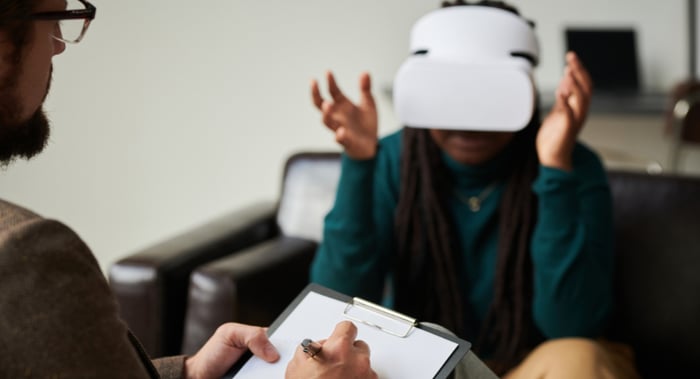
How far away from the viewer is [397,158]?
1.50m

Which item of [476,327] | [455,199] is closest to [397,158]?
[455,199]

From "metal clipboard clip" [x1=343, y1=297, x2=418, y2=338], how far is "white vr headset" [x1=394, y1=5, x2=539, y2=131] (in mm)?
455

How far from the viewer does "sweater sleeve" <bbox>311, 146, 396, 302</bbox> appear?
1.34 meters

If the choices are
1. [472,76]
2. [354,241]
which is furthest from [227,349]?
[472,76]

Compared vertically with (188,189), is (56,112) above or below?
above

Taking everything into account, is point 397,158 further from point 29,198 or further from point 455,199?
point 29,198

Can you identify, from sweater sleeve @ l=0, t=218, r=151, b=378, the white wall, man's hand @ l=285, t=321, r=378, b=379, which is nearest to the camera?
sweater sleeve @ l=0, t=218, r=151, b=378

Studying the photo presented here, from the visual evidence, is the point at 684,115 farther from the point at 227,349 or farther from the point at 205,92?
the point at 227,349

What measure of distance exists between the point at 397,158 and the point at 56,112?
166 centimetres

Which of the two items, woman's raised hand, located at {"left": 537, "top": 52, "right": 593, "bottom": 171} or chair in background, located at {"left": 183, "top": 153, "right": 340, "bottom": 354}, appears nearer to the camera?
woman's raised hand, located at {"left": 537, "top": 52, "right": 593, "bottom": 171}

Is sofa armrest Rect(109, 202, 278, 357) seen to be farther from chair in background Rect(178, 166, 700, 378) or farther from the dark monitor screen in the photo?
the dark monitor screen

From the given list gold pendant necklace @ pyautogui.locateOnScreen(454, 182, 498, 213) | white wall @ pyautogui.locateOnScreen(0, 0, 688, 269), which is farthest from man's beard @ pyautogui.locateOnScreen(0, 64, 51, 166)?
white wall @ pyautogui.locateOnScreen(0, 0, 688, 269)

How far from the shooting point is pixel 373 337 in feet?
2.92

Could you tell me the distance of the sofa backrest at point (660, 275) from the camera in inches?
57.2
